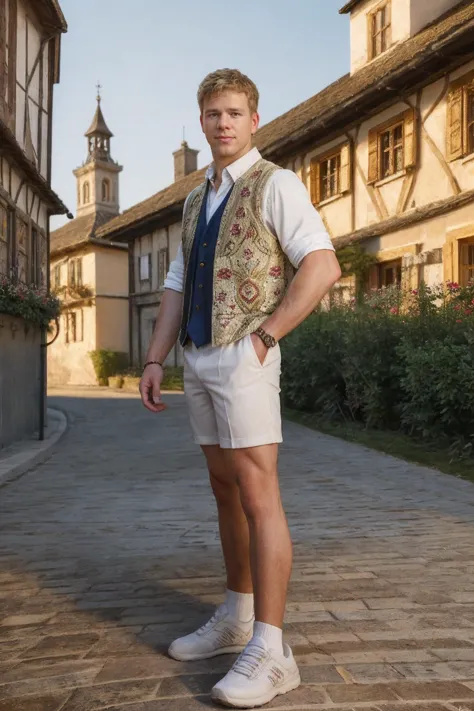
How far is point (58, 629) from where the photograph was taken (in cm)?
294

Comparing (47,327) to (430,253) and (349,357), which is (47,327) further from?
(430,253)

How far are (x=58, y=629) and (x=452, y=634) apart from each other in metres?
1.45

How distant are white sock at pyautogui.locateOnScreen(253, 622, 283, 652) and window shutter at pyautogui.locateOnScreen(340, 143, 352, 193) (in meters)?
13.0

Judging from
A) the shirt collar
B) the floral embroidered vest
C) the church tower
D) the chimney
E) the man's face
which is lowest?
the floral embroidered vest

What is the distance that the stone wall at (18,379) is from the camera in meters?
9.09

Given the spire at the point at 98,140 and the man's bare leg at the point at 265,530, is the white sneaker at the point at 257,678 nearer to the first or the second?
the man's bare leg at the point at 265,530

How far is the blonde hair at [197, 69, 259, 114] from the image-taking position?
7.82ft

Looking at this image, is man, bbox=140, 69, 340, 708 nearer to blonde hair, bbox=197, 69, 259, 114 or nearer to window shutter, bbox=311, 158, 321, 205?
blonde hair, bbox=197, 69, 259, 114

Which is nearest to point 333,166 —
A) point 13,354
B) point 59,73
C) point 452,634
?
point 59,73

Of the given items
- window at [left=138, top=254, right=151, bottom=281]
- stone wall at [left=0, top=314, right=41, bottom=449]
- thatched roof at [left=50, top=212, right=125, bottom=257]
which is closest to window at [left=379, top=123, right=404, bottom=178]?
stone wall at [left=0, top=314, right=41, bottom=449]

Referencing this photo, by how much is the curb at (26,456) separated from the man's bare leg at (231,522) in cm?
452

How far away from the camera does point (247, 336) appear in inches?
91.3

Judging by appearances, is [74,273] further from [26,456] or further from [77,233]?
[26,456]

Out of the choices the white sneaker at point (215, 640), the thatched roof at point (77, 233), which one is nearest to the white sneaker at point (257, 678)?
the white sneaker at point (215, 640)
